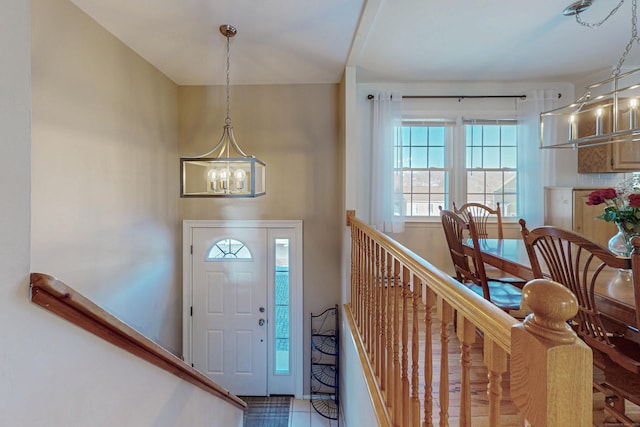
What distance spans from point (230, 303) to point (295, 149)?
2119 millimetres

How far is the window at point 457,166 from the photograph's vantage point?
3.84 meters

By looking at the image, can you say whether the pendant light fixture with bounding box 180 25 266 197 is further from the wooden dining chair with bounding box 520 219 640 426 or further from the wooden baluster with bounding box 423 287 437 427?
the wooden dining chair with bounding box 520 219 640 426

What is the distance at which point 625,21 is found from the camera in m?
2.58

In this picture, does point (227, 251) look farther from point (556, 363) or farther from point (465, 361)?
point (556, 363)

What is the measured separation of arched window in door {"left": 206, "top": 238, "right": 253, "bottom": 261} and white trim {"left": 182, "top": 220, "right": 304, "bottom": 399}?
221 millimetres

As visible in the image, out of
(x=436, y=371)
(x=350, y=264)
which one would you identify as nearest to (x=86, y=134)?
(x=350, y=264)

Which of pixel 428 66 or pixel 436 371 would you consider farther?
→ pixel 428 66

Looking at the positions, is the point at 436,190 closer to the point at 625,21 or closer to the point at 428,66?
the point at 428,66

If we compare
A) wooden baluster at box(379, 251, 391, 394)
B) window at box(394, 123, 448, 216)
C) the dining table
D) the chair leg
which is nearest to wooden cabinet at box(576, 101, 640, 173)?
window at box(394, 123, 448, 216)

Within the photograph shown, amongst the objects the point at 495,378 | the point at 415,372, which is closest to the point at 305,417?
the point at 415,372

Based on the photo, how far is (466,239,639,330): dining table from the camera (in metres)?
1.35

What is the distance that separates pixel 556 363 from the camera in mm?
506

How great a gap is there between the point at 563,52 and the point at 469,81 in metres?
0.92

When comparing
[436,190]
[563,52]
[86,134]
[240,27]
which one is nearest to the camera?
[86,134]
